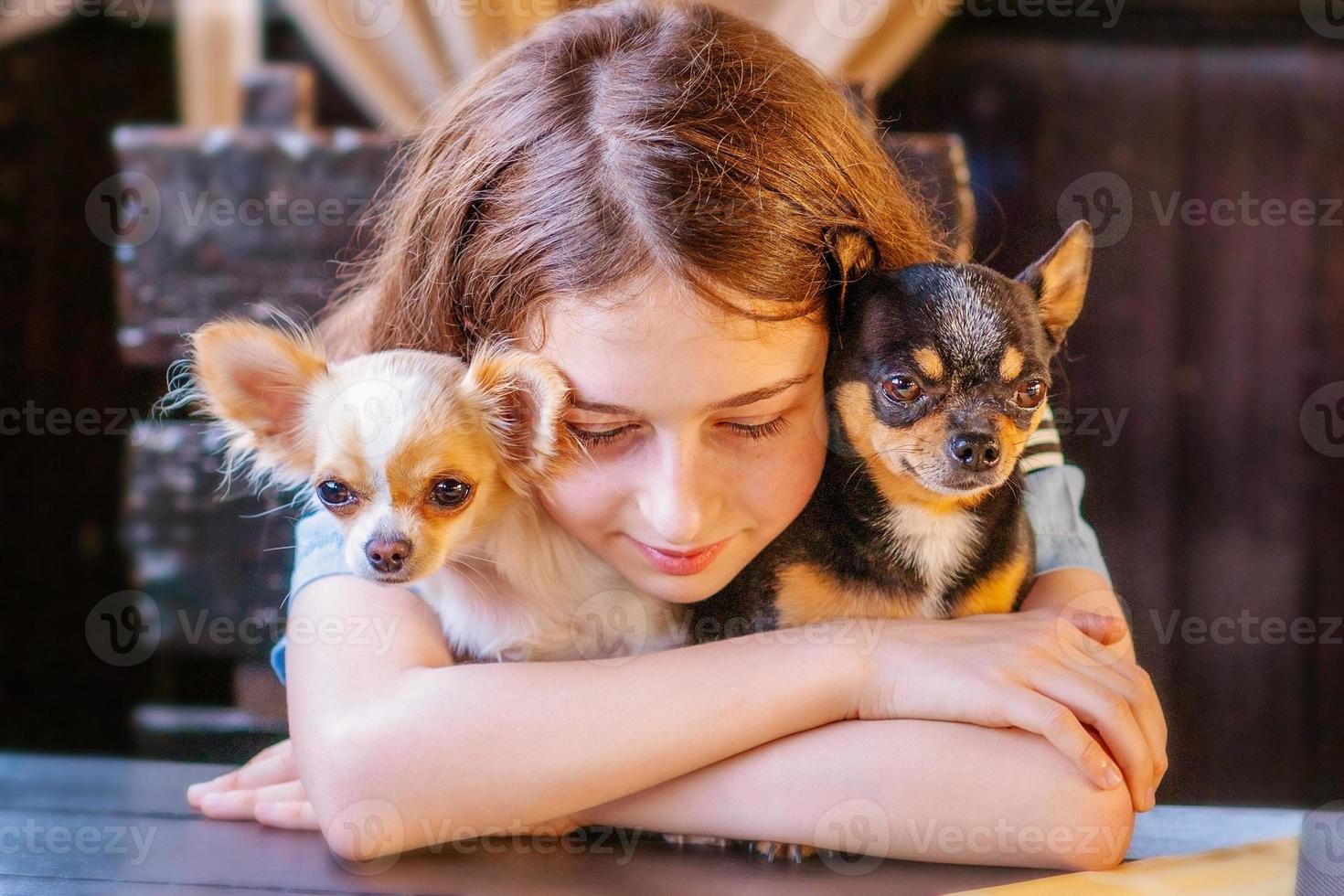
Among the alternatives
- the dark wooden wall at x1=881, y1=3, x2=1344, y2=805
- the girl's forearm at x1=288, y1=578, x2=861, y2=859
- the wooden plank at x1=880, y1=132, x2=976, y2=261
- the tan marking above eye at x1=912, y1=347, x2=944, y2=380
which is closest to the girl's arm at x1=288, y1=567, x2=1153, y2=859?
the girl's forearm at x1=288, y1=578, x2=861, y2=859

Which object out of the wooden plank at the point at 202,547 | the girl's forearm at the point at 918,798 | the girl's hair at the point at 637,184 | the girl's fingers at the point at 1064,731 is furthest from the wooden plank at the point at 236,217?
the girl's fingers at the point at 1064,731

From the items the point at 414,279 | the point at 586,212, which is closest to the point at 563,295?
the point at 586,212

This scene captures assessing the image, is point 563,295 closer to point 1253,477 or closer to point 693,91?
point 693,91

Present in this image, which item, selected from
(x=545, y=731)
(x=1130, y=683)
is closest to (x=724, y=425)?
(x=545, y=731)

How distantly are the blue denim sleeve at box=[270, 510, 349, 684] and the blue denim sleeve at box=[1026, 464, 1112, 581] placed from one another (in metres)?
0.67

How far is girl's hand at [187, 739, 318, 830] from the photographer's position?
995 mm

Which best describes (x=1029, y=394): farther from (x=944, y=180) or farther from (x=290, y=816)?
(x=290, y=816)

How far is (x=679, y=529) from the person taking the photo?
2.82 feet

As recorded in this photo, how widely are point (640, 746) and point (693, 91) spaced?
1.73 ft

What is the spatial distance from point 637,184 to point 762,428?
0.22 meters

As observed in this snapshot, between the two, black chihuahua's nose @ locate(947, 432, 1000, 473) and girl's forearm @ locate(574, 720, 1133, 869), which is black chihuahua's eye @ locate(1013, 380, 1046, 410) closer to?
black chihuahua's nose @ locate(947, 432, 1000, 473)

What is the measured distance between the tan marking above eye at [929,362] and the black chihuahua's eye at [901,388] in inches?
0.5

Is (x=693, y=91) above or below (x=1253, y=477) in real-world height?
above

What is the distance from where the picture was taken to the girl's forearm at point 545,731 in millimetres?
861
